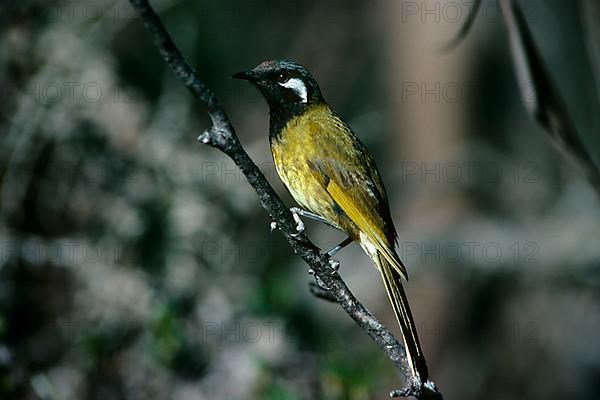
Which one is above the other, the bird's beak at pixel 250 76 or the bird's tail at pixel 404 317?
the bird's beak at pixel 250 76

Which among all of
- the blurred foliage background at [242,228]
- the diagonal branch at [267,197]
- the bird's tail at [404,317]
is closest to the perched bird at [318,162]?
the bird's tail at [404,317]

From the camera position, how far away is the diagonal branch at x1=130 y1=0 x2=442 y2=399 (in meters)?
1.67

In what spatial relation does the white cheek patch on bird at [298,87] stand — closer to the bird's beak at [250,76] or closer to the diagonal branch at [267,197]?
the bird's beak at [250,76]

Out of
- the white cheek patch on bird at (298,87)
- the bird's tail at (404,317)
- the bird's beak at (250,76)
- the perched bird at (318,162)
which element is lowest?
the bird's tail at (404,317)

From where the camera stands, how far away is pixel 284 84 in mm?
3088

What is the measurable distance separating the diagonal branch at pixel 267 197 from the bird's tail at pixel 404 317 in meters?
0.02

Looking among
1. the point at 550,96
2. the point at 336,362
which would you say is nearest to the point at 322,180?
the point at 550,96

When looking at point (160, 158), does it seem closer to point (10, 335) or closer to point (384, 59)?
point (10, 335)

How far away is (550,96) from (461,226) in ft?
12.0

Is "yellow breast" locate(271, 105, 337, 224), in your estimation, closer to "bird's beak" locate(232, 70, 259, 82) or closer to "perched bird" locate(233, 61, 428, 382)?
"perched bird" locate(233, 61, 428, 382)

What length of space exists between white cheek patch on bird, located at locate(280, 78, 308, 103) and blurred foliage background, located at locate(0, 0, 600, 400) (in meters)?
1.40

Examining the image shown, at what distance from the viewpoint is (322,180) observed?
3.19 meters

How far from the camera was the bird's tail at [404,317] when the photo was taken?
7.20 ft

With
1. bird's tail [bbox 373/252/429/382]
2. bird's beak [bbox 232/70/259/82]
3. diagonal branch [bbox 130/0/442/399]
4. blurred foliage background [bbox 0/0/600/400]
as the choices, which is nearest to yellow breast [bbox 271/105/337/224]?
bird's beak [bbox 232/70/259/82]
